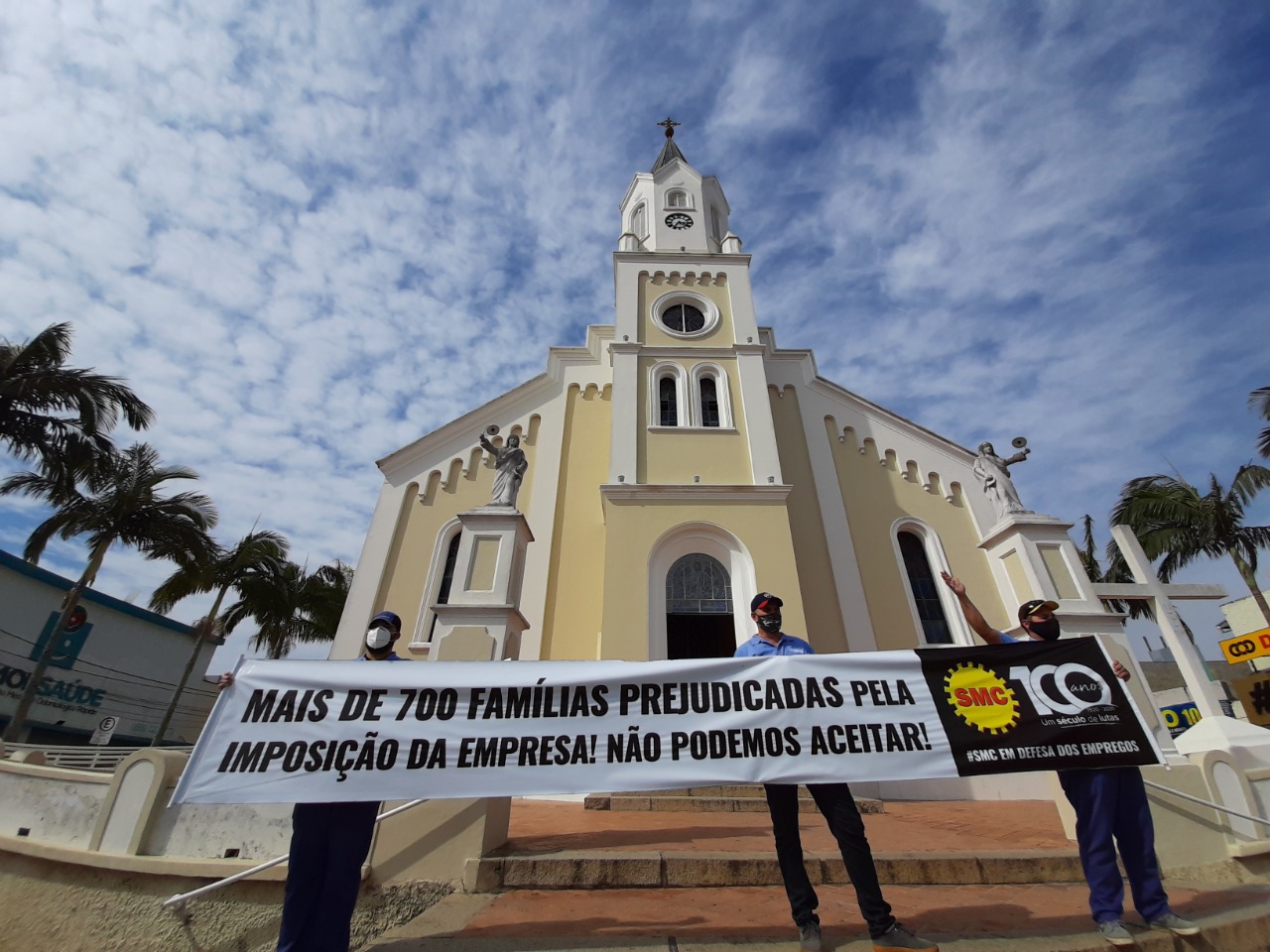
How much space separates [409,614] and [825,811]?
9814mm

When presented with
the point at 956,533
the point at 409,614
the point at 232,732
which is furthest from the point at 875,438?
the point at 232,732

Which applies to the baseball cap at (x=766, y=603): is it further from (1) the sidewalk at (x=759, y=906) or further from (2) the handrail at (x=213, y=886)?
(2) the handrail at (x=213, y=886)

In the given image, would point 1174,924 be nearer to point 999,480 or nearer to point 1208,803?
point 1208,803

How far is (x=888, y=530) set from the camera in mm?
12305

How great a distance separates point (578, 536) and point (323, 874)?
30.3ft

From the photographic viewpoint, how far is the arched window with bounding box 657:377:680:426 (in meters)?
13.0

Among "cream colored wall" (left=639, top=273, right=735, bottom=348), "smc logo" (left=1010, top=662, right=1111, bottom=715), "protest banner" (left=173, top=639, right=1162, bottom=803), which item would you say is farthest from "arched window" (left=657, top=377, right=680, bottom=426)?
"smc logo" (left=1010, top=662, right=1111, bottom=715)

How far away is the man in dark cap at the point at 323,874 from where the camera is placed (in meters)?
2.84

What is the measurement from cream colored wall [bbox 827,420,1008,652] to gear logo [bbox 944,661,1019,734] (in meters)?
7.39

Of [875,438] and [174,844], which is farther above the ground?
[875,438]

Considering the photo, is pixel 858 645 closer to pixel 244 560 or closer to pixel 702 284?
pixel 702 284

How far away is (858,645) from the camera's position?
422 inches

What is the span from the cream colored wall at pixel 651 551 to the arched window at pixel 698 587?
302mm

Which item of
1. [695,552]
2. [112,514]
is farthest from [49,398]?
[695,552]
